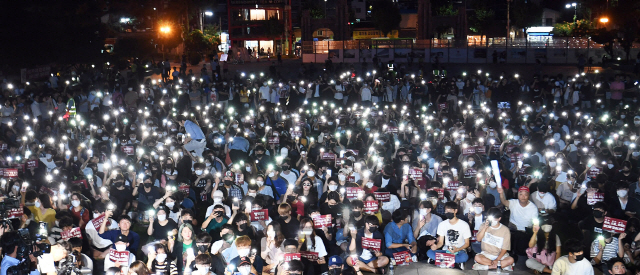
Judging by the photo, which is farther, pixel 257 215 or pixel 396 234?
pixel 396 234

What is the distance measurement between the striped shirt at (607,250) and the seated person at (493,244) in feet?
3.81

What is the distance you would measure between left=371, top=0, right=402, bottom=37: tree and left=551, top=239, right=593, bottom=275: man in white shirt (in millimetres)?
72906

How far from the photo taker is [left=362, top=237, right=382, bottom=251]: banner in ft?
27.3

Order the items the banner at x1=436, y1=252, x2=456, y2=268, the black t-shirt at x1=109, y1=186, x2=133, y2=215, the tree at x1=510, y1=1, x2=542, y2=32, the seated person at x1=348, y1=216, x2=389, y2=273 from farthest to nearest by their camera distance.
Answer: the tree at x1=510, y1=1, x2=542, y2=32 < the black t-shirt at x1=109, y1=186, x2=133, y2=215 < the banner at x1=436, y1=252, x2=456, y2=268 < the seated person at x1=348, y1=216, x2=389, y2=273

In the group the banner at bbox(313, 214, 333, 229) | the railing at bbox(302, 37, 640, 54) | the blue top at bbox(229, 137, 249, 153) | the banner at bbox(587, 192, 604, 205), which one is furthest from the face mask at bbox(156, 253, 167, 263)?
the railing at bbox(302, 37, 640, 54)

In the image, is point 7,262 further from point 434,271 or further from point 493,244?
point 493,244

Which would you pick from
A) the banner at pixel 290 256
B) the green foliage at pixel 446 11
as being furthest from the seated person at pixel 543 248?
the green foliage at pixel 446 11

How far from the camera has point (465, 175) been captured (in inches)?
456

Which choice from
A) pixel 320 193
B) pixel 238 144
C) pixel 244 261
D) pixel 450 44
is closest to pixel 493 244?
pixel 320 193

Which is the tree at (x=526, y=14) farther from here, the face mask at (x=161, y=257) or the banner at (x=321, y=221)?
the face mask at (x=161, y=257)

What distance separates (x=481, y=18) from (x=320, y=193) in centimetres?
7321

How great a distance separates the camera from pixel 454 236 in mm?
9016

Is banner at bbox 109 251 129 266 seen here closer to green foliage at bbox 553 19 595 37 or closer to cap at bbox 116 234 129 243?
→ cap at bbox 116 234 129 243

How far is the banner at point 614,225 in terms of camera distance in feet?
27.4
